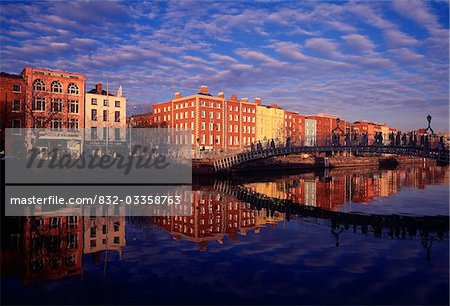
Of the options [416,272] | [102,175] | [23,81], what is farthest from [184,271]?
[23,81]

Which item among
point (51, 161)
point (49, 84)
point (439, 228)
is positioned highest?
point (49, 84)

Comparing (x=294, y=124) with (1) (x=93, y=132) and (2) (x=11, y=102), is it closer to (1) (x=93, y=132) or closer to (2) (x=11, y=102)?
(1) (x=93, y=132)

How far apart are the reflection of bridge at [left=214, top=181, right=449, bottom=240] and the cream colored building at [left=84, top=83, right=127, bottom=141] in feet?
131

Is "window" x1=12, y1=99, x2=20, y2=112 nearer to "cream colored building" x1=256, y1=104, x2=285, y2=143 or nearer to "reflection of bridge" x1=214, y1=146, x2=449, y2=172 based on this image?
"reflection of bridge" x1=214, y1=146, x2=449, y2=172

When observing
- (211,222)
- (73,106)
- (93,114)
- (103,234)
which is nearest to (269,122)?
(93,114)

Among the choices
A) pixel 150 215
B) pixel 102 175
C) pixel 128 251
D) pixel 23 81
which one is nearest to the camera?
pixel 128 251

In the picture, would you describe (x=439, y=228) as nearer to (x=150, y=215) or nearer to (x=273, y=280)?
(x=273, y=280)

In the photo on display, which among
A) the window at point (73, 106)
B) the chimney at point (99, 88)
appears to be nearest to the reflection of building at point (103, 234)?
the window at point (73, 106)

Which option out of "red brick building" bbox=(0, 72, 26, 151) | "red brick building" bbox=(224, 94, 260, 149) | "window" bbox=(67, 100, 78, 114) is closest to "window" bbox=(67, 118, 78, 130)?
"window" bbox=(67, 100, 78, 114)

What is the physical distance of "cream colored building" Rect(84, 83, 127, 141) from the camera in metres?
60.4

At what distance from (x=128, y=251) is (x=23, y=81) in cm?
4733

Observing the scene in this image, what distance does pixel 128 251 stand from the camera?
1420 centimetres

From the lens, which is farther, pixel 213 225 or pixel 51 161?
pixel 51 161

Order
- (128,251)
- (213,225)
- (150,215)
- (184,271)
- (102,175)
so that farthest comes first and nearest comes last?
(102,175) < (150,215) < (213,225) < (128,251) < (184,271)
